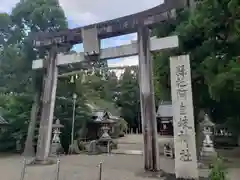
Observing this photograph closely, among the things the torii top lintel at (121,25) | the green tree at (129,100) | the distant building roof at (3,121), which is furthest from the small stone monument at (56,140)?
the green tree at (129,100)

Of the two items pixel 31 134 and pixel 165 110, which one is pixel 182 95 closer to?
pixel 31 134

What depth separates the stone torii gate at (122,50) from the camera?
29.3 ft

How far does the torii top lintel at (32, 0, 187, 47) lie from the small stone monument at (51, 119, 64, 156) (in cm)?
564

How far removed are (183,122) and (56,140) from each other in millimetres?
10412

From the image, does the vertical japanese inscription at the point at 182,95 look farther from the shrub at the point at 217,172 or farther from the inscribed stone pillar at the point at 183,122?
the shrub at the point at 217,172

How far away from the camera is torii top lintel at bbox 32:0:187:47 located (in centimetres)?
942

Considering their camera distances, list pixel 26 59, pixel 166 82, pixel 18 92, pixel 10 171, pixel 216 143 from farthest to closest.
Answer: pixel 216 143
pixel 18 92
pixel 26 59
pixel 166 82
pixel 10 171

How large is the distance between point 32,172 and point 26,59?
907 centimetres

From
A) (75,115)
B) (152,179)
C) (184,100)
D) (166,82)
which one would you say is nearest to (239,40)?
(184,100)

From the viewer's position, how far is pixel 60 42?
39.4 feet

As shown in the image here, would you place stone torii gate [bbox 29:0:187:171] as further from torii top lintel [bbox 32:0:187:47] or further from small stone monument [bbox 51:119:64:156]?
small stone monument [bbox 51:119:64:156]

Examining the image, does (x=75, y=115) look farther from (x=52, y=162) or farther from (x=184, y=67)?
(x=184, y=67)

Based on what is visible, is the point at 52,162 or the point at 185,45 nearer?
the point at 52,162

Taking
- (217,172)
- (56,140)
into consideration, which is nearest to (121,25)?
(217,172)
